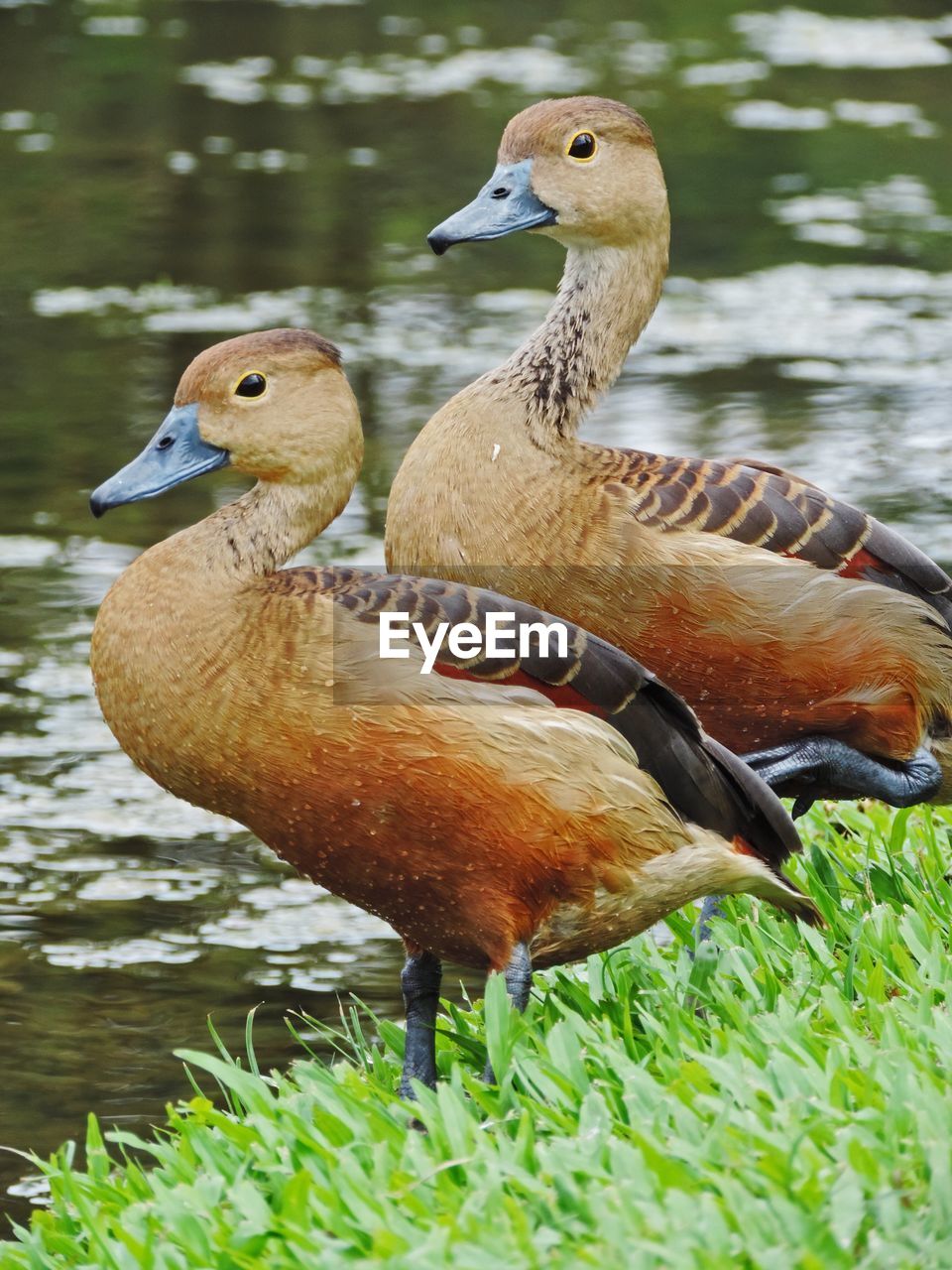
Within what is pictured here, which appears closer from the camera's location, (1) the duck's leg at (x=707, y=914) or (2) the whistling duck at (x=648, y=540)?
(2) the whistling duck at (x=648, y=540)

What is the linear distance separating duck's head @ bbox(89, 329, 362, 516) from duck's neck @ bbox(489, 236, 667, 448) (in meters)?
0.91

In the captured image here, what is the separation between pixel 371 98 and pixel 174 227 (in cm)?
390

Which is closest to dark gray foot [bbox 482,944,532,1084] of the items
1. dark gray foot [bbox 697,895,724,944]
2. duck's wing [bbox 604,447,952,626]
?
dark gray foot [bbox 697,895,724,944]

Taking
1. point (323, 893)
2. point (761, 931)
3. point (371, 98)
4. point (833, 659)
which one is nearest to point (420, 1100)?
point (761, 931)

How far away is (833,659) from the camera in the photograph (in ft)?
17.4

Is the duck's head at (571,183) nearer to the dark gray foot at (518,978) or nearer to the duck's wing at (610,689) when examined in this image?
the duck's wing at (610,689)

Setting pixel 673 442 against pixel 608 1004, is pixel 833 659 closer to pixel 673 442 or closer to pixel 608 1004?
pixel 608 1004

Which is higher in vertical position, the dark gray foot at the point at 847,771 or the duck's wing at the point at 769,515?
the duck's wing at the point at 769,515

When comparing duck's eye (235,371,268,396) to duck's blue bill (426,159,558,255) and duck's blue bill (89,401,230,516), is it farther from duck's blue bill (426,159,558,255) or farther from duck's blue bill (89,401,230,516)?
duck's blue bill (426,159,558,255)

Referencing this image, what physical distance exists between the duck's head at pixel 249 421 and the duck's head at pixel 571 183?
40.4 inches

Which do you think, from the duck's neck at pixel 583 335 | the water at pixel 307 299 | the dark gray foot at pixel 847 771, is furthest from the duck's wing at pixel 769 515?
the water at pixel 307 299

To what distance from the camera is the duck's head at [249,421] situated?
4594 mm

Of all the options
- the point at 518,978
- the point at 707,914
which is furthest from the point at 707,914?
the point at 518,978

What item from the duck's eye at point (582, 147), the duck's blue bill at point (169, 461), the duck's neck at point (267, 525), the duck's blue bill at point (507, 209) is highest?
the duck's eye at point (582, 147)
